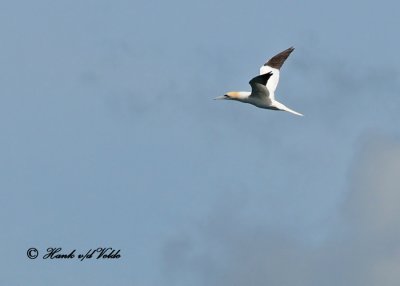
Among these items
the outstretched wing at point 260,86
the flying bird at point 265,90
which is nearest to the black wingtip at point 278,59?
the flying bird at point 265,90

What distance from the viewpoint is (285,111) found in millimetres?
58281

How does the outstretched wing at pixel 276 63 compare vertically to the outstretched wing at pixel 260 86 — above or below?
above

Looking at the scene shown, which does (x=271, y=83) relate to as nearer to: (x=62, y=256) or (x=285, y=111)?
(x=285, y=111)

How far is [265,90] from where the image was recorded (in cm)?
5666

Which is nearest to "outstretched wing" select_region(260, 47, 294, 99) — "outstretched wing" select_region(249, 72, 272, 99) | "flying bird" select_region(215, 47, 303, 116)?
"flying bird" select_region(215, 47, 303, 116)

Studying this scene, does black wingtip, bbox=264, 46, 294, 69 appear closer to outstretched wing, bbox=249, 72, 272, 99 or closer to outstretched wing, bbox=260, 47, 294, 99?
outstretched wing, bbox=260, 47, 294, 99

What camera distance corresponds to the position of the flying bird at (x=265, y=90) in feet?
181

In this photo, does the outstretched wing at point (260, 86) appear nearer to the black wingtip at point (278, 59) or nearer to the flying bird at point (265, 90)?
the flying bird at point (265, 90)

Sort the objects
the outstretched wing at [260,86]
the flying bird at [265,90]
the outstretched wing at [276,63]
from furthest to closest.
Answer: the outstretched wing at [276,63] < the flying bird at [265,90] < the outstretched wing at [260,86]

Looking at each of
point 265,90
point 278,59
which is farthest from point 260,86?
point 278,59

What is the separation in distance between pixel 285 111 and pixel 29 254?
1575 cm

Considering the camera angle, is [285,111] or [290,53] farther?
[290,53]

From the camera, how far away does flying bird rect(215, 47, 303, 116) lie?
5531 centimetres

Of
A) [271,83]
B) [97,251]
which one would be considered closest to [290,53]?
[271,83]
